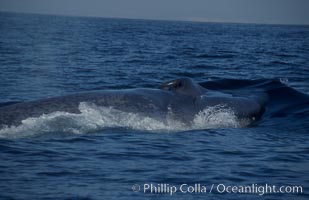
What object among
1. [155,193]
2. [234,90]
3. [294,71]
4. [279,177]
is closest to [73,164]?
[155,193]

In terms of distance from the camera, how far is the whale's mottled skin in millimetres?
10101

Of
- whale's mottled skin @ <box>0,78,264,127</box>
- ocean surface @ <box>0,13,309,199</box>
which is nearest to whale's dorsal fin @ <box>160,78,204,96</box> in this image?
whale's mottled skin @ <box>0,78,264,127</box>

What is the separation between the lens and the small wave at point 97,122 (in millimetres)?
9727

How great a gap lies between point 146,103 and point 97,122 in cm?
109

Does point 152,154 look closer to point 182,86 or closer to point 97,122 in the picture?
point 97,122

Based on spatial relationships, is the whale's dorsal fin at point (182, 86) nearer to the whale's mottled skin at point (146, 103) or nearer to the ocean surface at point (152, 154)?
the whale's mottled skin at point (146, 103)

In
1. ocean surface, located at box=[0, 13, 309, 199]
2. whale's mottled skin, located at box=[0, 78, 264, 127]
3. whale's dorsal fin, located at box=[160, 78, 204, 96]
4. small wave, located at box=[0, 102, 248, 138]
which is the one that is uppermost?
whale's dorsal fin, located at box=[160, 78, 204, 96]

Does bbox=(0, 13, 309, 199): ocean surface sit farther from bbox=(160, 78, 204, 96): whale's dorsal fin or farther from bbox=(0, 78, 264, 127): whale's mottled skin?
bbox=(160, 78, 204, 96): whale's dorsal fin

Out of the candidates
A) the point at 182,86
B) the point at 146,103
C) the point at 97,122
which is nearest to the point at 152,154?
the point at 97,122

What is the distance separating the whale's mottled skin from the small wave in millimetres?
91

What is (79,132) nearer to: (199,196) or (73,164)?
(73,164)

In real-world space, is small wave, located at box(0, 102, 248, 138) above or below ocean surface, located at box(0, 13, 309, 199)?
above

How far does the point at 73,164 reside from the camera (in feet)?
26.4

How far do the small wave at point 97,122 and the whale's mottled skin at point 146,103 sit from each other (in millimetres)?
91
